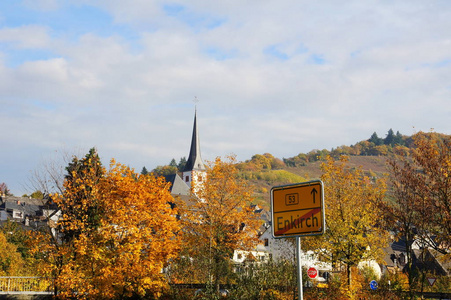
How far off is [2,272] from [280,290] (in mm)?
23297

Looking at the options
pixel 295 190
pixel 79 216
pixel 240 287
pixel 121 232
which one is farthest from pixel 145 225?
pixel 295 190

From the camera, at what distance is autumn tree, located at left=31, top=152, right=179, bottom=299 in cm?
2430

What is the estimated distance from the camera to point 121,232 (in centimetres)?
2592

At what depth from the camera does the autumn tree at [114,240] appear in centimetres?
2430

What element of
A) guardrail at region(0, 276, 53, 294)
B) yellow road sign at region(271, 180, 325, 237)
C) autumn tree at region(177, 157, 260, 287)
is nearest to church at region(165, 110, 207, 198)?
autumn tree at region(177, 157, 260, 287)

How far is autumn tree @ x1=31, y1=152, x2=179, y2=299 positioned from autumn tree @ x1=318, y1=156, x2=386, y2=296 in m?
9.32

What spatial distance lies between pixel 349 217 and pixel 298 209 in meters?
20.1

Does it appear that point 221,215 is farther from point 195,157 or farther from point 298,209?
point 195,157

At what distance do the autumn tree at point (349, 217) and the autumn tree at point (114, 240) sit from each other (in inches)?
367

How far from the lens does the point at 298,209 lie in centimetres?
1080

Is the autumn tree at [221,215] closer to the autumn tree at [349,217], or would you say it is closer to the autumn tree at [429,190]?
the autumn tree at [349,217]

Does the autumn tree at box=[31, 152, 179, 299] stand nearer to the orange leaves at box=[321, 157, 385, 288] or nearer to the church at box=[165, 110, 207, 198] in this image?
the orange leaves at box=[321, 157, 385, 288]

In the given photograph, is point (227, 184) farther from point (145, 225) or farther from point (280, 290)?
point (280, 290)

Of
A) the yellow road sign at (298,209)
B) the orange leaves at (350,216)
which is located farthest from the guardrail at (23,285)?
the yellow road sign at (298,209)
